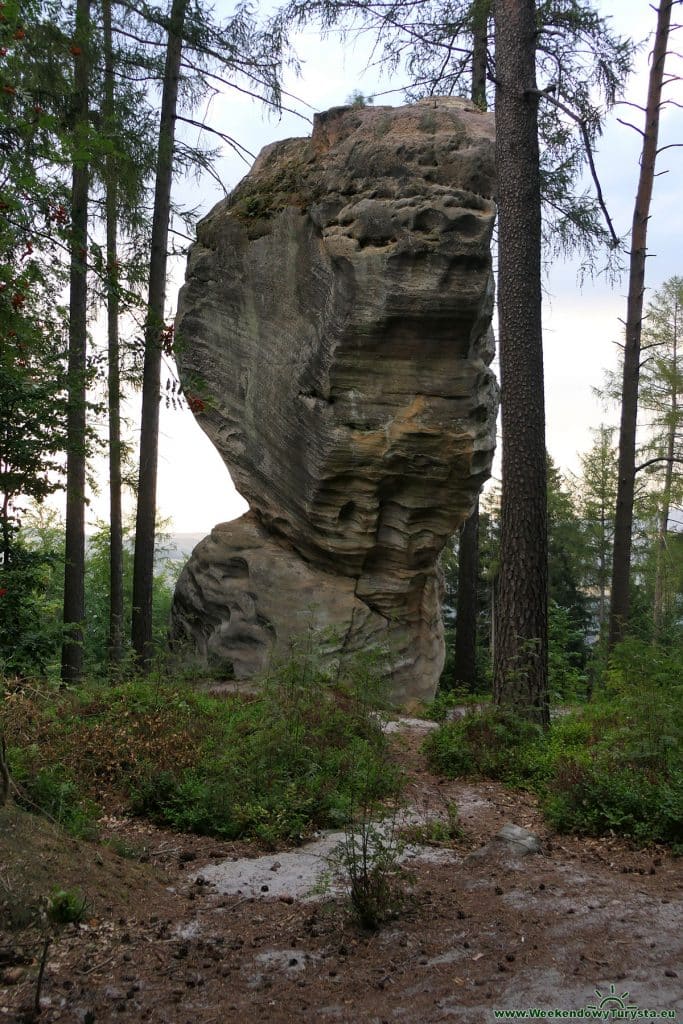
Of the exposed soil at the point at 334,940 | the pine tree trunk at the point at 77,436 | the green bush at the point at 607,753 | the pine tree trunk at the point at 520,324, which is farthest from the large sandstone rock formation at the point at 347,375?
the exposed soil at the point at 334,940

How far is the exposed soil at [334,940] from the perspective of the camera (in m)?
3.63

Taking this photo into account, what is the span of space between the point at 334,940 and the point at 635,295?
41.7 ft

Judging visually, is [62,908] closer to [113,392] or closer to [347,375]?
[347,375]

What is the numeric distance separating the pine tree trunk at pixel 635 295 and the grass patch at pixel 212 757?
8.02m

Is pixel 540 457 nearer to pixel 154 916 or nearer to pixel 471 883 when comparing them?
pixel 471 883

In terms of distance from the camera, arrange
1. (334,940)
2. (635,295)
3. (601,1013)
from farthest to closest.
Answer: (635,295) < (334,940) < (601,1013)

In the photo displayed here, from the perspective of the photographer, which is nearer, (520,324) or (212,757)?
(212,757)

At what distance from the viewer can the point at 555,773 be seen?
21.5 feet

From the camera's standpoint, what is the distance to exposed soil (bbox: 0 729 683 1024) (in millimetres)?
3627

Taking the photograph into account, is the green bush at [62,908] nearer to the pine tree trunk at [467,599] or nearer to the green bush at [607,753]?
the green bush at [607,753]

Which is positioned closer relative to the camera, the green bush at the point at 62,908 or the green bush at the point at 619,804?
the green bush at the point at 62,908

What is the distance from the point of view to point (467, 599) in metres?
16.2

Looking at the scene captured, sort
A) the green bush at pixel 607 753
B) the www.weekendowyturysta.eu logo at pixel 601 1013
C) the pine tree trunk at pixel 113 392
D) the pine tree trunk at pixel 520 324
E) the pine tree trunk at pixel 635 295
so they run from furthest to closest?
the pine tree trunk at pixel 635 295, the pine tree trunk at pixel 113 392, the pine tree trunk at pixel 520 324, the green bush at pixel 607 753, the www.weekendowyturysta.eu logo at pixel 601 1013

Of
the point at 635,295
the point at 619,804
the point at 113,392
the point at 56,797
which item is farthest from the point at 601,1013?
the point at 635,295
